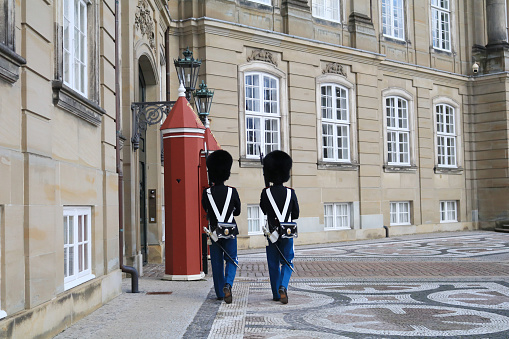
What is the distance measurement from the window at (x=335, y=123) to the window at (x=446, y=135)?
19.0 feet

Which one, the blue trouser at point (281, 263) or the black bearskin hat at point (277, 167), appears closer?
the blue trouser at point (281, 263)

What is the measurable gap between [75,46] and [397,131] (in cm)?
1715

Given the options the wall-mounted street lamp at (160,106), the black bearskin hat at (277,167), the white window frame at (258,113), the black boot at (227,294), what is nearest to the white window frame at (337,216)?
the white window frame at (258,113)

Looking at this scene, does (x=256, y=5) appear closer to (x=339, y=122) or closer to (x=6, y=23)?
(x=339, y=122)

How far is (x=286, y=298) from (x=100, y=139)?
10.2 feet

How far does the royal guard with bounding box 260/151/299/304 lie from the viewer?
8.23 metres

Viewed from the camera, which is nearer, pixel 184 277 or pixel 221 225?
pixel 221 225

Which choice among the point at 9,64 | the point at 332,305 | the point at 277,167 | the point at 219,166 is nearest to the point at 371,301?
the point at 332,305

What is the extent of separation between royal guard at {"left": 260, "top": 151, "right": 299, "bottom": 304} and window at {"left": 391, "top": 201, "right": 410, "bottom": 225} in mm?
15259

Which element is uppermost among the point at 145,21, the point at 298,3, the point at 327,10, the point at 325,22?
the point at 327,10

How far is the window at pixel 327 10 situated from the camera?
20.7 meters

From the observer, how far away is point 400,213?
2339 cm

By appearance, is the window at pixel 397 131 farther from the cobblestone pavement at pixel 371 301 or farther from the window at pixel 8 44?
the window at pixel 8 44

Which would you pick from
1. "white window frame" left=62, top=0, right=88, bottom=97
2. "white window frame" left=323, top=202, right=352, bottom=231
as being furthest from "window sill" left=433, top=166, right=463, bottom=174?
"white window frame" left=62, top=0, right=88, bottom=97
